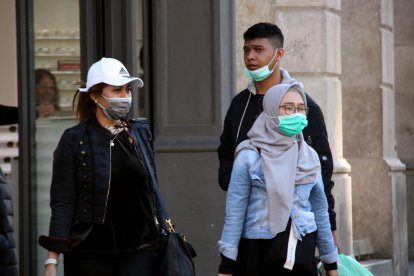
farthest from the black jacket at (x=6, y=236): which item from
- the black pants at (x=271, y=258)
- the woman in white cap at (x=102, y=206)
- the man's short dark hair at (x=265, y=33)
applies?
the man's short dark hair at (x=265, y=33)

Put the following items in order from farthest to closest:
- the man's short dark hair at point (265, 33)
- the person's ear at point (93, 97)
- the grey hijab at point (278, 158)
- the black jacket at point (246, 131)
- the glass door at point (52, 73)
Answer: the glass door at point (52, 73) → the man's short dark hair at point (265, 33) → the black jacket at point (246, 131) → the person's ear at point (93, 97) → the grey hijab at point (278, 158)

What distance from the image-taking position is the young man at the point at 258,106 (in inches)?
299

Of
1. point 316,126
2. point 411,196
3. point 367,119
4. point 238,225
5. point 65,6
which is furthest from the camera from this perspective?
point 411,196

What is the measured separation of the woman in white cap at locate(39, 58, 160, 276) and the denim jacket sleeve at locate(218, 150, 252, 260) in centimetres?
39

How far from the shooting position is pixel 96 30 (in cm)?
1011

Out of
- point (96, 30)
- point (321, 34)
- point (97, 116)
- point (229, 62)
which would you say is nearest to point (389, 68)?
point (321, 34)

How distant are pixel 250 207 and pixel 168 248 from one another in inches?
18.3

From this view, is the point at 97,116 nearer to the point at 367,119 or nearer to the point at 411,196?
the point at 367,119

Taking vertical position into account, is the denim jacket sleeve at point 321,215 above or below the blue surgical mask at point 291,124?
below

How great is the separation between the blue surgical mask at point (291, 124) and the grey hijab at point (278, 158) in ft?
0.10

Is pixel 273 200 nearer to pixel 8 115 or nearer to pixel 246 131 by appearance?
pixel 246 131

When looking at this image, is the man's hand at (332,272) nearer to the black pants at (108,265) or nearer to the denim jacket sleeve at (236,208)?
the denim jacket sleeve at (236,208)

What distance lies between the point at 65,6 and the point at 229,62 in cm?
136

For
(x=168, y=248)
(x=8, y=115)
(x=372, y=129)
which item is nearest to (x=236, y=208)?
(x=168, y=248)
